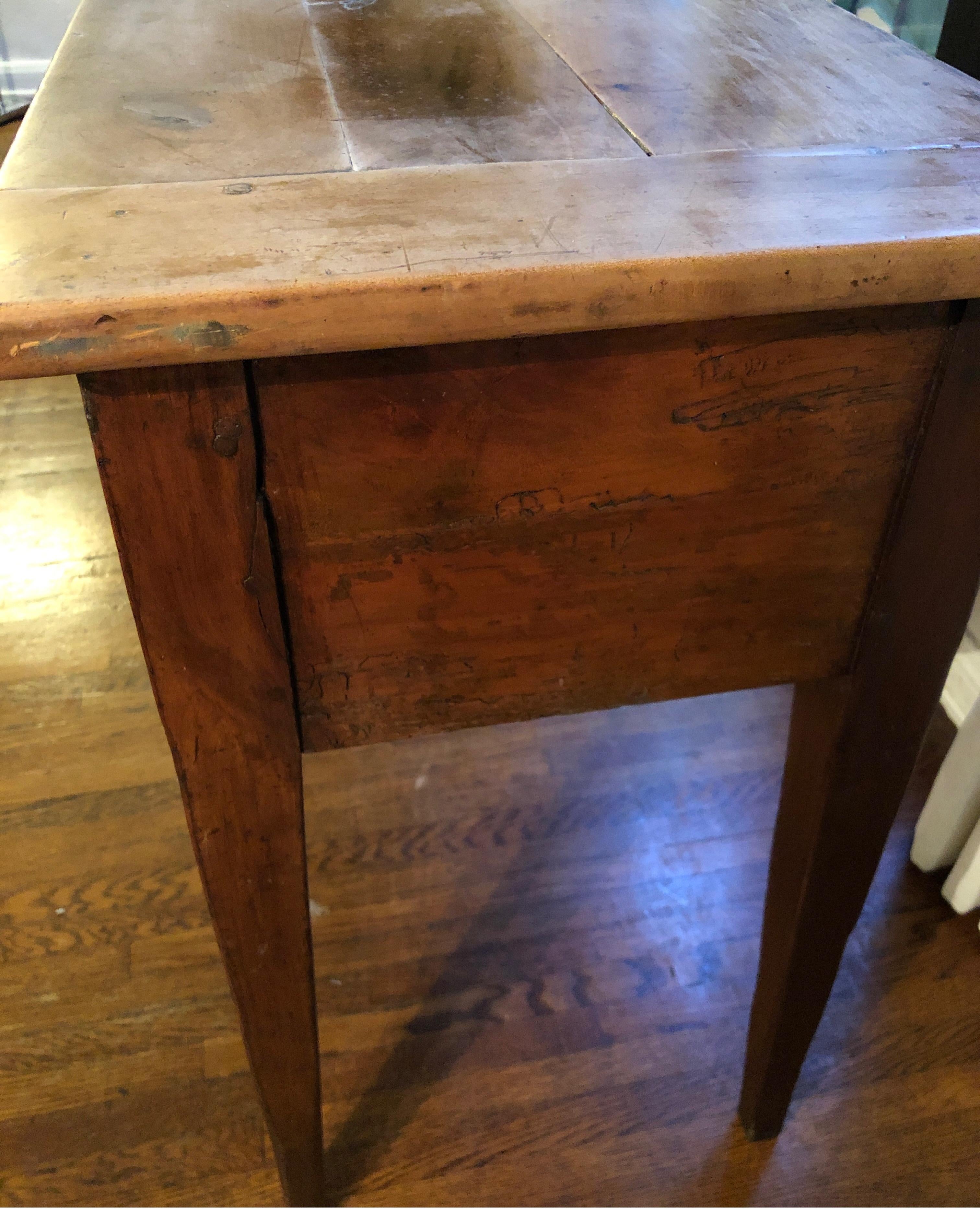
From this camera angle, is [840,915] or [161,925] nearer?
[840,915]

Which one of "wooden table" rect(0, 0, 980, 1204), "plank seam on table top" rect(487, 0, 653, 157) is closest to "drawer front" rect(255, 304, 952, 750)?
"wooden table" rect(0, 0, 980, 1204)

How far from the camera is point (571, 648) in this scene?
0.53 metres

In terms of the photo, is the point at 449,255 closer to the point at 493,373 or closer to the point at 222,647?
the point at 493,373

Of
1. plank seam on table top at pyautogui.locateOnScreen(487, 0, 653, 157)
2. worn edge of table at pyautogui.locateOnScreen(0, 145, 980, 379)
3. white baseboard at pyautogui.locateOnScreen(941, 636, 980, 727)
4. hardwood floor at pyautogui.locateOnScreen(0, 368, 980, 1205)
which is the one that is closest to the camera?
worn edge of table at pyautogui.locateOnScreen(0, 145, 980, 379)

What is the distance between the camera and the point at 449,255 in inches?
14.6

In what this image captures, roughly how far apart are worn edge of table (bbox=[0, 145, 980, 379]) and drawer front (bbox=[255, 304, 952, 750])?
0.04m

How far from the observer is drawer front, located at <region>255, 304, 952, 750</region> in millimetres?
422

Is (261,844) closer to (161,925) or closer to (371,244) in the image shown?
(371,244)

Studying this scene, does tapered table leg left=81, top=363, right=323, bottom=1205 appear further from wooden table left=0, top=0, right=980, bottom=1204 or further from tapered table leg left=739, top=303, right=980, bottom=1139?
tapered table leg left=739, top=303, right=980, bottom=1139

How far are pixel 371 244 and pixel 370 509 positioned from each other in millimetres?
113

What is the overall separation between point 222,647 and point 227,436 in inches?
4.2

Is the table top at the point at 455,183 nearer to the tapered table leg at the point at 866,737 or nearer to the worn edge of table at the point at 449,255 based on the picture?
the worn edge of table at the point at 449,255

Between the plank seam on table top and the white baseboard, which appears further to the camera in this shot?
the white baseboard

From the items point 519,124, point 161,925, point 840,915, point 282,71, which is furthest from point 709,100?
point 161,925
